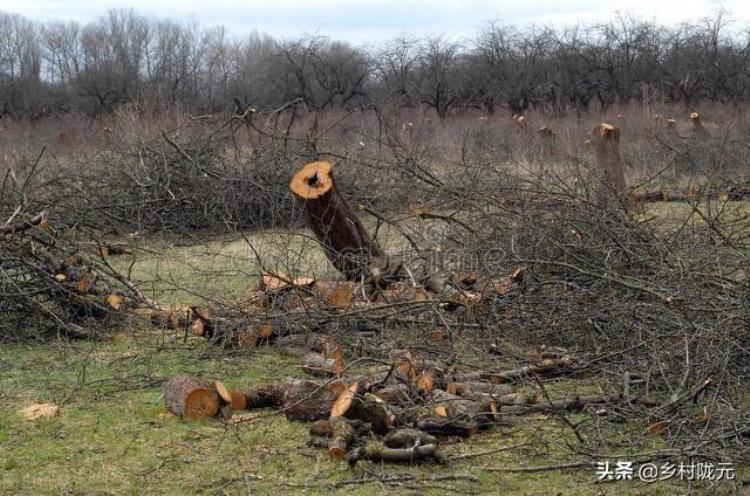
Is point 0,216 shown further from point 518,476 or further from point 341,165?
point 518,476

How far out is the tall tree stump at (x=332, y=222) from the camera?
8.05 meters

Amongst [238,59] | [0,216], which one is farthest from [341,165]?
[238,59]

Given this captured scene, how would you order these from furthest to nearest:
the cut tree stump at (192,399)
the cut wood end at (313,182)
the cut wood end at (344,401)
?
the cut wood end at (313,182)
the cut tree stump at (192,399)
the cut wood end at (344,401)

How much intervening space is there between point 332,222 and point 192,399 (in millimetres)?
3345

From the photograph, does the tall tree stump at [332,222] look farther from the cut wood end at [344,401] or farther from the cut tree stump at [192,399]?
the cut wood end at [344,401]

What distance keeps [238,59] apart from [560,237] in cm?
5300

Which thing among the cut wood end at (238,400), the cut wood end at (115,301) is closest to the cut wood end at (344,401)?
the cut wood end at (238,400)

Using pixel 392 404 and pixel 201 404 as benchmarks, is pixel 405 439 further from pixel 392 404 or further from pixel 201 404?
pixel 201 404

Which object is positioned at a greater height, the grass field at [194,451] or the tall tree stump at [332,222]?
the tall tree stump at [332,222]

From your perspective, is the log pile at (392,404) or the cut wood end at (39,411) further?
the cut wood end at (39,411)

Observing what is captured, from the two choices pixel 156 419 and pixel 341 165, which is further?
pixel 341 165

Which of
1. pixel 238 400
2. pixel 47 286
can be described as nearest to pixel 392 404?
pixel 238 400

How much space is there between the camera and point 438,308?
642cm

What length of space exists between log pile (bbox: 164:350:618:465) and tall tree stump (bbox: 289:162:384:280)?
2450 millimetres
